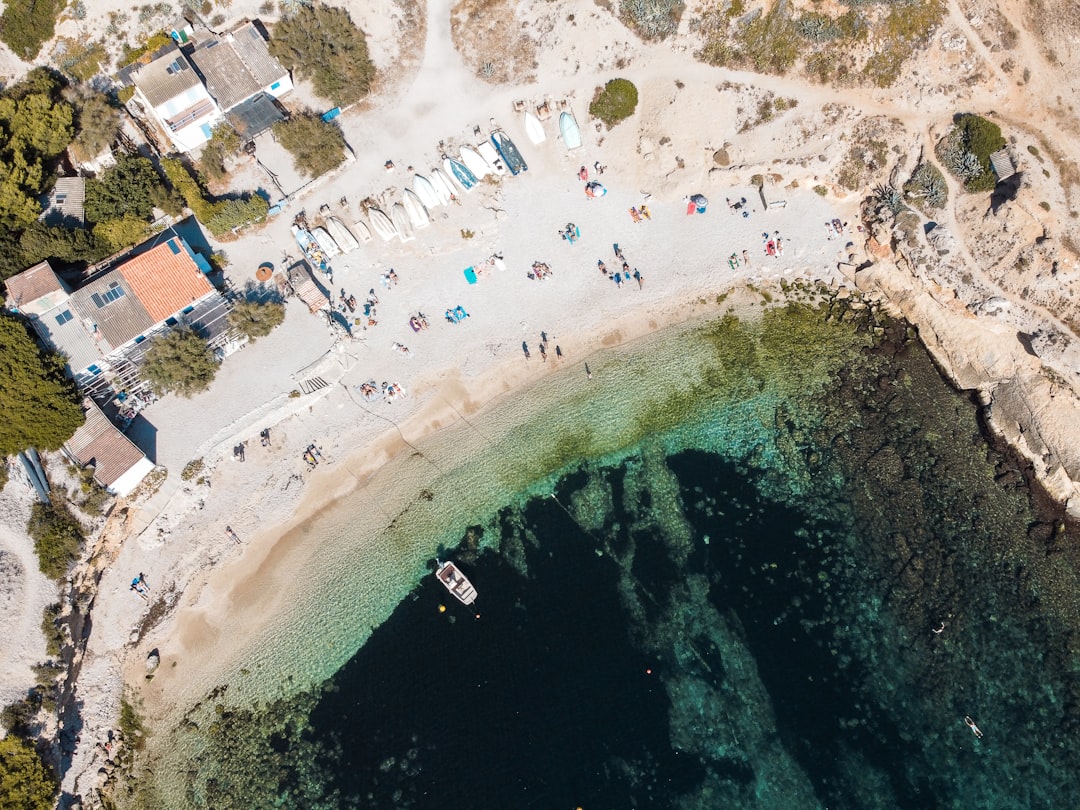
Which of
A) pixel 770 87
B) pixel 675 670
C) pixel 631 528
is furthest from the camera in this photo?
pixel 770 87

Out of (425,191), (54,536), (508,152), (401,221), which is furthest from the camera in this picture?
(508,152)

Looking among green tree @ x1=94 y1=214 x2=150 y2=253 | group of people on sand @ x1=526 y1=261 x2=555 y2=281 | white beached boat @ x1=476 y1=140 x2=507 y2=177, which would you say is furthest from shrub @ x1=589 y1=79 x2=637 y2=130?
green tree @ x1=94 y1=214 x2=150 y2=253

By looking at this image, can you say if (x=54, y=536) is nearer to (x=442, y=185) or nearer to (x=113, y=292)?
(x=113, y=292)

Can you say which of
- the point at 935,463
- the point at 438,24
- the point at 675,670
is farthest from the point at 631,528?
the point at 438,24

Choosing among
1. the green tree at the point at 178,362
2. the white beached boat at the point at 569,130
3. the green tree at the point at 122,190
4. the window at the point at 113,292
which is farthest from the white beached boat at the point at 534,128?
the window at the point at 113,292

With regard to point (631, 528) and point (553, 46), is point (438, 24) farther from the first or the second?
point (631, 528)

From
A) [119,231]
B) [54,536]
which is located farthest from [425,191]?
[54,536]

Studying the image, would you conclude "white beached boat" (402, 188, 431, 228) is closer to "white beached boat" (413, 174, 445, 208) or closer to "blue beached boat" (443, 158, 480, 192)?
"white beached boat" (413, 174, 445, 208)
